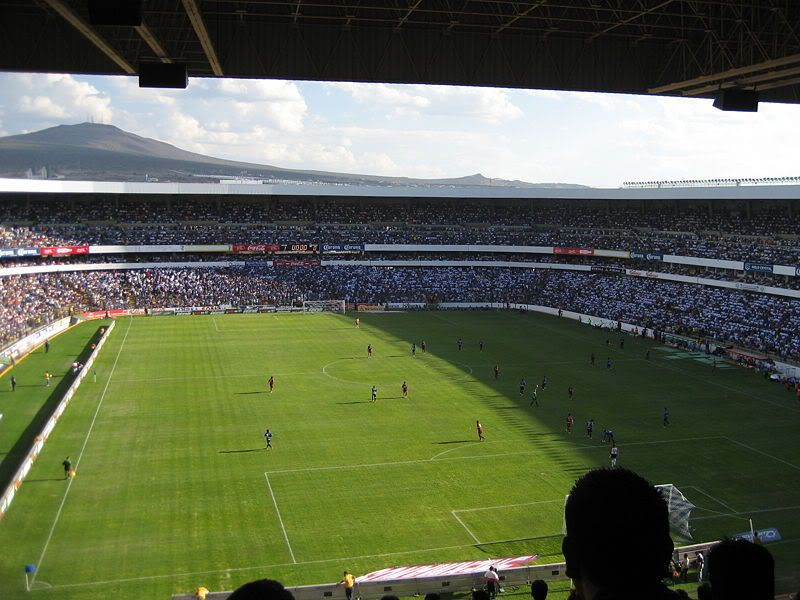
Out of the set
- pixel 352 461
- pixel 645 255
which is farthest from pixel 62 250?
pixel 645 255

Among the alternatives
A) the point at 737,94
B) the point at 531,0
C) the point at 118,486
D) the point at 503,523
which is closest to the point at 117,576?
the point at 118,486

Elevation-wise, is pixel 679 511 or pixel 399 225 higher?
pixel 399 225

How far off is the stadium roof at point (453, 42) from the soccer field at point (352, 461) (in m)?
13.7

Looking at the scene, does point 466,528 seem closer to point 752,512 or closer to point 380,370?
point 752,512

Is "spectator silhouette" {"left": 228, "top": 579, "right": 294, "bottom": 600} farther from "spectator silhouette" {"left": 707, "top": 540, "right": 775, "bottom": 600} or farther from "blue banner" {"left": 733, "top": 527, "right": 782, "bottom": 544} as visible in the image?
"blue banner" {"left": 733, "top": 527, "right": 782, "bottom": 544}

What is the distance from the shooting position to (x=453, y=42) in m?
18.0

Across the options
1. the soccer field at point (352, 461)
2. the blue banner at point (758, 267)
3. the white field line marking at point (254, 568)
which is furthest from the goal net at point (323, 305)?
the white field line marking at point (254, 568)

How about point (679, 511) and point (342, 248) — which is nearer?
point (679, 511)

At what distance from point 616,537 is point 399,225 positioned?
95761 mm

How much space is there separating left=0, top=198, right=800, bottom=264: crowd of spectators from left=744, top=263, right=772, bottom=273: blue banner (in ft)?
4.48

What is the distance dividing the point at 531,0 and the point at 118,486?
74.1 ft

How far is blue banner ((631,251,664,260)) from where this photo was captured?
7743cm

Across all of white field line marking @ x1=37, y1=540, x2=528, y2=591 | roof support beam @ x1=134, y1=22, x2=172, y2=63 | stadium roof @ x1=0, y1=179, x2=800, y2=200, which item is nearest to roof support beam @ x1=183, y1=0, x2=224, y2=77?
roof support beam @ x1=134, y1=22, x2=172, y2=63

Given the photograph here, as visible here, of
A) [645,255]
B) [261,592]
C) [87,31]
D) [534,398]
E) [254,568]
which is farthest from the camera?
[645,255]
